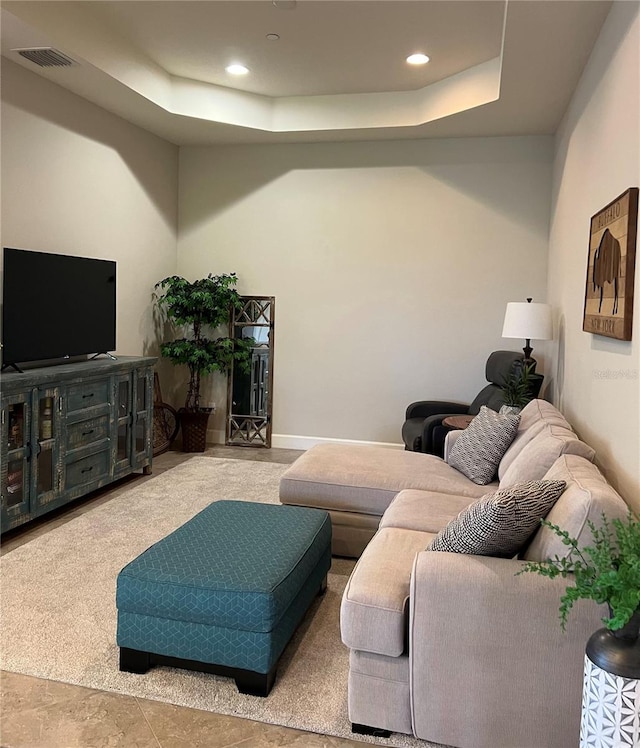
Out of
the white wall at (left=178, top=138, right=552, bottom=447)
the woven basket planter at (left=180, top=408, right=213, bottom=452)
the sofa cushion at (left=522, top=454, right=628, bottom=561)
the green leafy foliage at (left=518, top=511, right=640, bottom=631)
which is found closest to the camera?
the green leafy foliage at (left=518, top=511, right=640, bottom=631)

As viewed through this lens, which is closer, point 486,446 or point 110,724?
point 110,724

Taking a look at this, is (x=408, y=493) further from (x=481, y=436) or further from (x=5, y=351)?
(x=5, y=351)

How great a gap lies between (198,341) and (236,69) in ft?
7.35

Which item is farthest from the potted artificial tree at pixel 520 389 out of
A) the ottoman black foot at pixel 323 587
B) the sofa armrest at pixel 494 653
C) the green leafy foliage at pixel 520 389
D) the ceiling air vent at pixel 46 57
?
the ceiling air vent at pixel 46 57

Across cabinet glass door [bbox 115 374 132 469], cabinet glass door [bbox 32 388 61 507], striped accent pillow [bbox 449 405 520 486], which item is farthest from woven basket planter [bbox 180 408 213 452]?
striped accent pillow [bbox 449 405 520 486]

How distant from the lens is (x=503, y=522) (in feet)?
6.02

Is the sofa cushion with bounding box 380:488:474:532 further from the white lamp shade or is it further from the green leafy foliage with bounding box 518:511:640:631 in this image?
the white lamp shade

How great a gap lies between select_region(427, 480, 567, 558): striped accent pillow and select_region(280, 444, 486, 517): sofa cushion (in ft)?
3.93

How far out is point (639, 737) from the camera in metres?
1.40

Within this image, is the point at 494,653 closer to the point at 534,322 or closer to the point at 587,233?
the point at 587,233

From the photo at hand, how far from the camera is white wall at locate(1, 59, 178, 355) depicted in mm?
3914

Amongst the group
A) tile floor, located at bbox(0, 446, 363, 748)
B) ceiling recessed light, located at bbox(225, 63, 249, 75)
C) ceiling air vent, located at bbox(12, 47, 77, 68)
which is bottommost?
tile floor, located at bbox(0, 446, 363, 748)

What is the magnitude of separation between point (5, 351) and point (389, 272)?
3195 mm

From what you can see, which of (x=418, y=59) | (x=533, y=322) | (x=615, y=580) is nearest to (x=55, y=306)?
(x=418, y=59)
